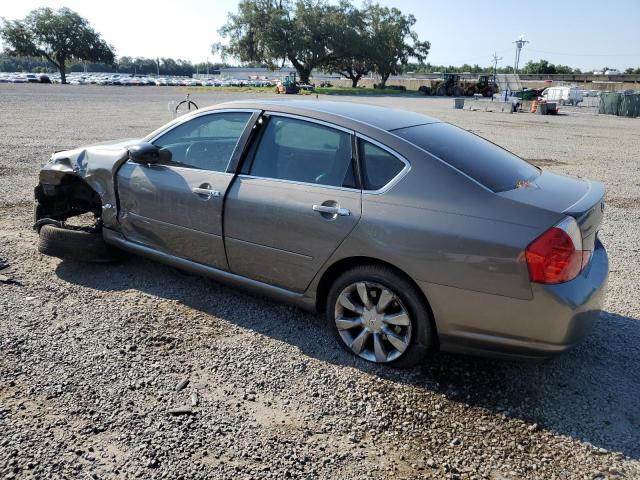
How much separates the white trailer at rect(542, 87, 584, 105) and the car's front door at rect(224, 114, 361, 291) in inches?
1821

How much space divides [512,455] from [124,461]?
1914 millimetres

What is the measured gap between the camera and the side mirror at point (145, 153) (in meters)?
4.06

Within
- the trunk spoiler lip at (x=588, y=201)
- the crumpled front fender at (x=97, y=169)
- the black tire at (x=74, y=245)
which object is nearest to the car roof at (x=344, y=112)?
the crumpled front fender at (x=97, y=169)

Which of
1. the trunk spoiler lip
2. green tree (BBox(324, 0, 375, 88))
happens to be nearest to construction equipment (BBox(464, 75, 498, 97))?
green tree (BBox(324, 0, 375, 88))

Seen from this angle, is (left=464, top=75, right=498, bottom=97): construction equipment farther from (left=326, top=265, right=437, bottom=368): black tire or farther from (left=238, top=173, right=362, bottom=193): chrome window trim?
(left=326, top=265, right=437, bottom=368): black tire

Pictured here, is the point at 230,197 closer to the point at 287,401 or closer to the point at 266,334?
the point at 266,334

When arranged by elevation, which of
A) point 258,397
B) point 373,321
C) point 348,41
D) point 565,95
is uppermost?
point 348,41

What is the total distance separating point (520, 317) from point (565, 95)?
165ft

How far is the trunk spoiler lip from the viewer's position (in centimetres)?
286

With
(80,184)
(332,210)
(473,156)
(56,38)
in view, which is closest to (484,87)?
(80,184)

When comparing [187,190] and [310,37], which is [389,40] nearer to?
[310,37]

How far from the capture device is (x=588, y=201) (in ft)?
10.1

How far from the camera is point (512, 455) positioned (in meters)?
2.59

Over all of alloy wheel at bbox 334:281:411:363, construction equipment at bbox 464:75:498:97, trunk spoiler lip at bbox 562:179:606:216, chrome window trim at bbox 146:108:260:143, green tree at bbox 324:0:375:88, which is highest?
green tree at bbox 324:0:375:88
